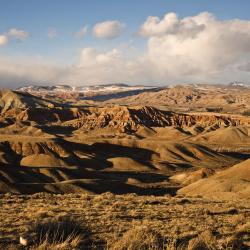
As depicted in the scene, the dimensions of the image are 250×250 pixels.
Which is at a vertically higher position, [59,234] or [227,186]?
[59,234]

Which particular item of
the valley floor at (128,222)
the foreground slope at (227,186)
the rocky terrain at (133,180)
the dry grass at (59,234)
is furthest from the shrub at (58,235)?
the foreground slope at (227,186)

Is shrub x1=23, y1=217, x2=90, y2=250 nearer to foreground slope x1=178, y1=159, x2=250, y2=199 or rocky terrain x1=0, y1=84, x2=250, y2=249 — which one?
rocky terrain x1=0, y1=84, x2=250, y2=249

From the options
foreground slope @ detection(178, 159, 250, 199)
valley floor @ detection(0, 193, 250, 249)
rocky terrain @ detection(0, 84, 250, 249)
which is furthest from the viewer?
foreground slope @ detection(178, 159, 250, 199)

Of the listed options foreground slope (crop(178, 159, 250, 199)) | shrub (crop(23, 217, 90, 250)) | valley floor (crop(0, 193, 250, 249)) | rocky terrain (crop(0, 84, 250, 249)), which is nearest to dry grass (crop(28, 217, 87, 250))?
shrub (crop(23, 217, 90, 250))

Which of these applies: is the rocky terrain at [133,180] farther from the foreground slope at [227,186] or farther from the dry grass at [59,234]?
the dry grass at [59,234]

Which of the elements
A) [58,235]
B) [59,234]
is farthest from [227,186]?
[58,235]

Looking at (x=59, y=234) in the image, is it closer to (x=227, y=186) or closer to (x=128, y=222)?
(x=128, y=222)

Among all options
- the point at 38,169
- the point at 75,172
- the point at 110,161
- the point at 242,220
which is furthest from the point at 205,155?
the point at 242,220

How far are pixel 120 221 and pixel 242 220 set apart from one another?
5079mm

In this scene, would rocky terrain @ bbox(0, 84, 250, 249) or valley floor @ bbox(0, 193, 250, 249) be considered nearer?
valley floor @ bbox(0, 193, 250, 249)

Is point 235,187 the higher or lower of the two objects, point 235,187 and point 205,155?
the higher

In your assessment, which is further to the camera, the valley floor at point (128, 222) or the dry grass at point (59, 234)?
the valley floor at point (128, 222)

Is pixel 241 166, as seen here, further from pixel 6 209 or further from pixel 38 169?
pixel 6 209

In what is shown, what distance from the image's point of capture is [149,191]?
6944 cm
